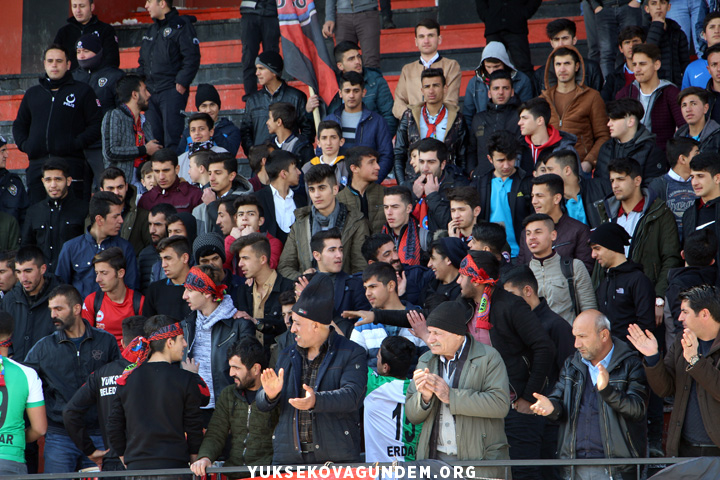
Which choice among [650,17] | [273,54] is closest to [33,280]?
[273,54]

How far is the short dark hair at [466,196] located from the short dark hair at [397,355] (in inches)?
73.5

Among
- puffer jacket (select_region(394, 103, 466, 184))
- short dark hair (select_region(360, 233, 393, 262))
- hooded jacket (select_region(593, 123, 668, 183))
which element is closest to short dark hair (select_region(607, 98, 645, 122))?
hooded jacket (select_region(593, 123, 668, 183))

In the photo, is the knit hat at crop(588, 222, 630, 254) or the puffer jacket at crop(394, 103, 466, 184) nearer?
the knit hat at crop(588, 222, 630, 254)

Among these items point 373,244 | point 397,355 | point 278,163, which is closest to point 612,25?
point 278,163

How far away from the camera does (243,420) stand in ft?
20.2

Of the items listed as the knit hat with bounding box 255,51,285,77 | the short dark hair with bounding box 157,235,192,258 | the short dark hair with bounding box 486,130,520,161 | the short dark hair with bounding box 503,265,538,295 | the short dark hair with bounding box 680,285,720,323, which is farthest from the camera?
the knit hat with bounding box 255,51,285,77

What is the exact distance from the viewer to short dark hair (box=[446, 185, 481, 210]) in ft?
26.3

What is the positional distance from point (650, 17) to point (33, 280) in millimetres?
7587

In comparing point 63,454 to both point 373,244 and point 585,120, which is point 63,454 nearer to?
point 373,244

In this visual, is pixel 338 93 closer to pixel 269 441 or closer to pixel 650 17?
pixel 650 17

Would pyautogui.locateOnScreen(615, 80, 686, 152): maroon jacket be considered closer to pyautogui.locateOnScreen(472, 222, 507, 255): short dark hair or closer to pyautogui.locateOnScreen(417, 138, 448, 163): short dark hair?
pyautogui.locateOnScreen(417, 138, 448, 163): short dark hair

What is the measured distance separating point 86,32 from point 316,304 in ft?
25.0

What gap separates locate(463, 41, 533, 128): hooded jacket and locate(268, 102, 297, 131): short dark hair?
1.83 metres

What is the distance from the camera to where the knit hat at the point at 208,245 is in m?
8.02
